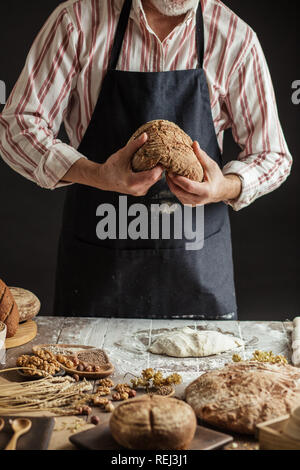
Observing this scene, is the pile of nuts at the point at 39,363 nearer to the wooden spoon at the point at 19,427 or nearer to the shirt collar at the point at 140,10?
the wooden spoon at the point at 19,427

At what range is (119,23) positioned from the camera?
2801 mm

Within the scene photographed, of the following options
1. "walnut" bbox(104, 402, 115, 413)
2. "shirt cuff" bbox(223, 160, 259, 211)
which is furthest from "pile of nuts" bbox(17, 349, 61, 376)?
"shirt cuff" bbox(223, 160, 259, 211)

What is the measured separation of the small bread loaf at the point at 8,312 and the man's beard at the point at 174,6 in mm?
1175

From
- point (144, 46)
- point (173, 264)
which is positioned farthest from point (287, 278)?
point (144, 46)

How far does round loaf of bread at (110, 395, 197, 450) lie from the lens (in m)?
1.63

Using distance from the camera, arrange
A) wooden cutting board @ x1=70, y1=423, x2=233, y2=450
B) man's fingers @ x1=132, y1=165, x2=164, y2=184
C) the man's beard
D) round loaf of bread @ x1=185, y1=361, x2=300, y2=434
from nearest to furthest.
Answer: wooden cutting board @ x1=70, y1=423, x2=233, y2=450 < round loaf of bread @ x1=185, y1=361, x2=300, y2=434 < man's fingers @ x1=132, y1=165, x2=164, y2=184 < the man's beard

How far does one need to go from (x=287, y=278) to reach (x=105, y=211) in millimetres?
2223

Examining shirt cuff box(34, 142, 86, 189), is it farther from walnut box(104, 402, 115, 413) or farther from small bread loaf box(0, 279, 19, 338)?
walnut box(104, 402, 115, 413)

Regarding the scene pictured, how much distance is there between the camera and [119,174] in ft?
8.16

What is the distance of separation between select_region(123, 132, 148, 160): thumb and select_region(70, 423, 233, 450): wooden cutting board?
969 millimetres

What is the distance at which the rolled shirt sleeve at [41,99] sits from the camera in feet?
8.95

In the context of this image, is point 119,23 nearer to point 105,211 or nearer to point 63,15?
point 63,15

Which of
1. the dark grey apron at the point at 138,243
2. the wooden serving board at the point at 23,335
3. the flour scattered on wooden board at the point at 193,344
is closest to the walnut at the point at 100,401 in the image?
the flour scattered on wooden board at the point at 193,344

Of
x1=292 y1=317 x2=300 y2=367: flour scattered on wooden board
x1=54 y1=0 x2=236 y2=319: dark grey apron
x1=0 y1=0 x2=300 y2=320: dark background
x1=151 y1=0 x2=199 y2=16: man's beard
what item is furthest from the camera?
x1=0 y1=0 x2=300 y2=320: dark background
